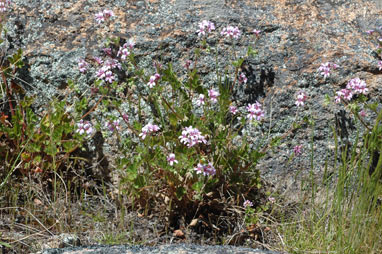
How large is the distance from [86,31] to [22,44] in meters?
0.46

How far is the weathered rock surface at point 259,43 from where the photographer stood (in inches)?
132

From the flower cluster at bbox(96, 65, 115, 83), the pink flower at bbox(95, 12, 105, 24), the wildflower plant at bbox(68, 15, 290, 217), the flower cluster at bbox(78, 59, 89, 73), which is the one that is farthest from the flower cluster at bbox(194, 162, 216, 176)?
the pink flower at bbox(95, 12, 105, 24)

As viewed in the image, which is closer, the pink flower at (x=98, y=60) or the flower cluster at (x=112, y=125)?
the flower cluster at (x=112, y=125)

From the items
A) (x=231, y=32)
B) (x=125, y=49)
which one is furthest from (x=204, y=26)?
(x=125, y=49)

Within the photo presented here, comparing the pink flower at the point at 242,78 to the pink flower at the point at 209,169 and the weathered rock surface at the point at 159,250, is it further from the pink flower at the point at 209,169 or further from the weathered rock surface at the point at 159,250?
the weathered rock surface at the point at 159,250

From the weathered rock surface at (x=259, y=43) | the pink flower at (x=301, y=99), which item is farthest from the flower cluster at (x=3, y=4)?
the pink flower at (x=301, y=99)

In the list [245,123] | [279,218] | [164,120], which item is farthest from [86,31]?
[279,218]

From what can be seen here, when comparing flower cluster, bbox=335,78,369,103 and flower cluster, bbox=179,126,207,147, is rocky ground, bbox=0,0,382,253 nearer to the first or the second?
flower cluster, bbox=335,78,369,103

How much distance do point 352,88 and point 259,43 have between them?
722mm

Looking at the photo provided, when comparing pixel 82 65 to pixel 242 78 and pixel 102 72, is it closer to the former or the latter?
pixel 102 72

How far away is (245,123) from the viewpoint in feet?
11.1

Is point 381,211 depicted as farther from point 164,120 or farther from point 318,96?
point 164,120

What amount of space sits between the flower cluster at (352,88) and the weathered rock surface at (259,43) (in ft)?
0.63

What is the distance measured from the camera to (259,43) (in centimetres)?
348
